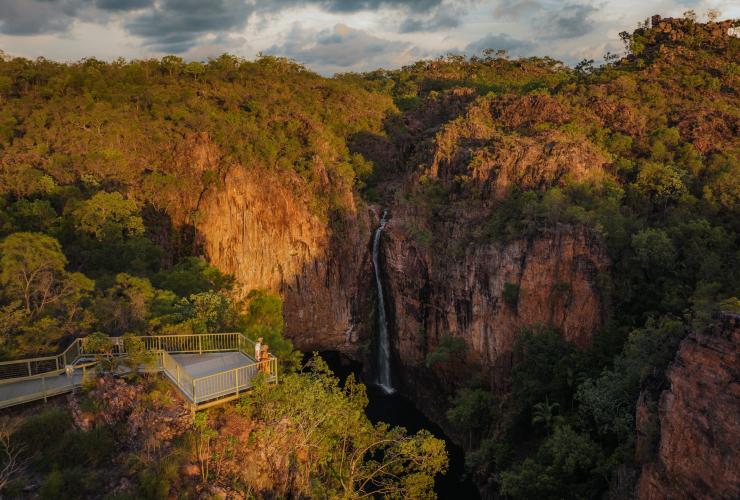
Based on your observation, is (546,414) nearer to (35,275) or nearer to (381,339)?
(381,339)

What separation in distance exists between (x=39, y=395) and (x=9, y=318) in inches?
128

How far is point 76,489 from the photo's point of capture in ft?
34.8

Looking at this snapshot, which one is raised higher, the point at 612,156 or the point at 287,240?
the point at 612,156

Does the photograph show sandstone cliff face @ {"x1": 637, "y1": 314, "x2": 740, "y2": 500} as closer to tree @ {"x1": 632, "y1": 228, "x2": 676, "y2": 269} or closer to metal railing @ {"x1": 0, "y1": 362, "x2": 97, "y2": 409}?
tree @ {"x1": 632, "y1": 228, "x2": 676, "y2": 269}

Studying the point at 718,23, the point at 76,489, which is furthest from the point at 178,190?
the point at 718,23

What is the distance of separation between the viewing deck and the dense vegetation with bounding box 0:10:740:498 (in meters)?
0.64

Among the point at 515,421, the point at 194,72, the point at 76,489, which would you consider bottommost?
the point at 515,421

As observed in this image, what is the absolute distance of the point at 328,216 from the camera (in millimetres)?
34031

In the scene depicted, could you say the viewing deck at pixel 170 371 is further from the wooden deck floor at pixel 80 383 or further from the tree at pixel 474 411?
the tree at pixel 474 411

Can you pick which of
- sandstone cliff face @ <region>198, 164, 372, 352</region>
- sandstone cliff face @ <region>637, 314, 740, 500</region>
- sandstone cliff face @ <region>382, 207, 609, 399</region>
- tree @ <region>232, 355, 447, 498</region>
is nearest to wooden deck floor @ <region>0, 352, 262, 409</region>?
tree @ <region>232, 355, 447, 498</region>

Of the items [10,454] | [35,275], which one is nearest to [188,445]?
[10,454]

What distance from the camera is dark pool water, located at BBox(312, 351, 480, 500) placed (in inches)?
918

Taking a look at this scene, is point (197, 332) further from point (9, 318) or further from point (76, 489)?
point (76, 489)

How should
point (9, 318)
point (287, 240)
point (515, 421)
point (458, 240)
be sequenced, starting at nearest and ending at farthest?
point (9, 318) → point (515, 421) → point (458, 240) → point (287, 240)
